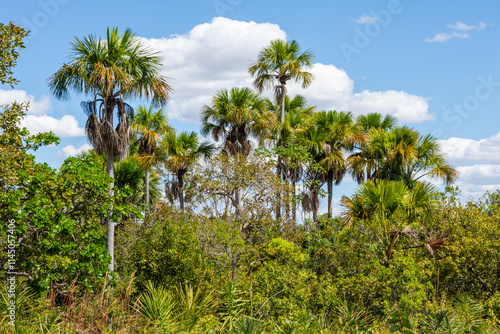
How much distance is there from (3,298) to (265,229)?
28.2ft

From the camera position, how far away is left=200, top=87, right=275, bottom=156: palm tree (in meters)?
26.6

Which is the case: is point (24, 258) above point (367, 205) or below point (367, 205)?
below

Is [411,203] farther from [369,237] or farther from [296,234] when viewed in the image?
[296,234]

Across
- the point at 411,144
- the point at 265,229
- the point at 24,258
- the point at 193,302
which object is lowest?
the point at 193,302

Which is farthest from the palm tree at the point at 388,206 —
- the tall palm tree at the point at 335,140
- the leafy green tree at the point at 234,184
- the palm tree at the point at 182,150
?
the palm tree at the point at 182,150

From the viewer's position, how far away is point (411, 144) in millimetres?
23703

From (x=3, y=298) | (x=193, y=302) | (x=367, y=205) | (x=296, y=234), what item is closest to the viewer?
(x=3, y=298)

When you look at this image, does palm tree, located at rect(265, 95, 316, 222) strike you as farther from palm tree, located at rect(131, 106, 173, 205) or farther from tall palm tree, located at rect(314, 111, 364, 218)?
palm tree, located at rect(131, 106, 173, 205)

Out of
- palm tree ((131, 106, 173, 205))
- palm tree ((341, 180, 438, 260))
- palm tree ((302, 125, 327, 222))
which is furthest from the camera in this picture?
palm tree ((131, 106, 173, 205))

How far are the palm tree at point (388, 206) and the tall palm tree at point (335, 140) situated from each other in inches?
383

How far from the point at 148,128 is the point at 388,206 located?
18.9m

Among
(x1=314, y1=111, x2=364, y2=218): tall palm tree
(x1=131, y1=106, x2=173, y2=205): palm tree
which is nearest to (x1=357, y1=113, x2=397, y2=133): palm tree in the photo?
(x1=314, y1=111, x2=364, y2=218): tall palm tree

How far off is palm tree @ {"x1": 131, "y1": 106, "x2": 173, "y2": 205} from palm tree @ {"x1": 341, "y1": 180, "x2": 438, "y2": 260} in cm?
1514

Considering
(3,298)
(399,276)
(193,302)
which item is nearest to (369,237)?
(399,276)
